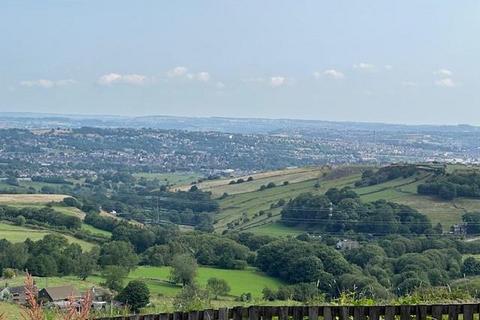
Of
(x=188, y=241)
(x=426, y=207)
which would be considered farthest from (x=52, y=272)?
(x=426, y=207)

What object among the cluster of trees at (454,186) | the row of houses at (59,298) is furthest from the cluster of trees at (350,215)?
the row of houses at (59,298)

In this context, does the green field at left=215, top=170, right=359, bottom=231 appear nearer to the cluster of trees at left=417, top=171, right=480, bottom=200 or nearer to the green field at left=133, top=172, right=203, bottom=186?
the cluster of trees at left=417, top=171, right=480, bottom=200

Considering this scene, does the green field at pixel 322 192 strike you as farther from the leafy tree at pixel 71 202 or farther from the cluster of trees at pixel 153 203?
the leafy tree at pixel 71 202

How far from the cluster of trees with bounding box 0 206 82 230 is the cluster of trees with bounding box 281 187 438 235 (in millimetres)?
17846

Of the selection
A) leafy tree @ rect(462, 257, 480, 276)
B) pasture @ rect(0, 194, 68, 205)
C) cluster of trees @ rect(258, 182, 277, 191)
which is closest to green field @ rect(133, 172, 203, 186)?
cluster of trees @ rect(258, 182, 277, 191)

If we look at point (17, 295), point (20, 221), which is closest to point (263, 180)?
point (20, 221)

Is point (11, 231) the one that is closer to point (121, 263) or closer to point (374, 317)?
point (121, 263)

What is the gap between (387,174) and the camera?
7481 centimetres

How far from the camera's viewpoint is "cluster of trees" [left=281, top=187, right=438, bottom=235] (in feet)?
182

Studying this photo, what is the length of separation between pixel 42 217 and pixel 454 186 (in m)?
34.5

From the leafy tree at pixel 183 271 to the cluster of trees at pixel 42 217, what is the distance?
2288cm

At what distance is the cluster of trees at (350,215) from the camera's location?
5559cm

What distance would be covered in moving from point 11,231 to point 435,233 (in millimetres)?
30315

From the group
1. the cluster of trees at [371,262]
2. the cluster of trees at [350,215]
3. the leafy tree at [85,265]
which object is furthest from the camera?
the cluster of trees at [350,215]
